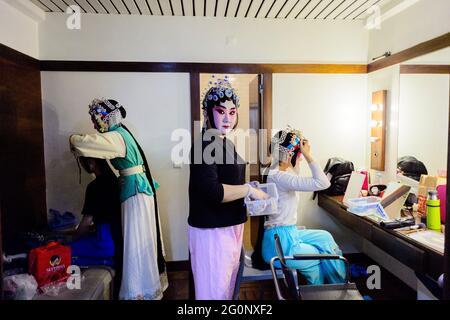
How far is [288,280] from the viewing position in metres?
1.08

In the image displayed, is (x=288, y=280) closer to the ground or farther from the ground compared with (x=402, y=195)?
closer to the ground

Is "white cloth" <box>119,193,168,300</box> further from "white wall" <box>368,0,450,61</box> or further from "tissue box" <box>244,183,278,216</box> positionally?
"white wall" <box>368,0,450,61</box>

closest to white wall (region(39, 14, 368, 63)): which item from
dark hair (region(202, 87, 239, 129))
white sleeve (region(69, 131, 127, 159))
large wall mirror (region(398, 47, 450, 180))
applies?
large wall mirror (region(398, 47, 450, 180))

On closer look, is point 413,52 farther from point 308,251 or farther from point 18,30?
point 18,30

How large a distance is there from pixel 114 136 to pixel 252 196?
811mm

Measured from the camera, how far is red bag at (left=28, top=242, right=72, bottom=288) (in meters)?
1.33

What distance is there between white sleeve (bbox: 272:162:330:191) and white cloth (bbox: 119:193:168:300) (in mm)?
754

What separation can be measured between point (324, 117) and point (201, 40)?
3.54ft

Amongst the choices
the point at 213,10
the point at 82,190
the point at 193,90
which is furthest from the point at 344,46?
the point at 82,190

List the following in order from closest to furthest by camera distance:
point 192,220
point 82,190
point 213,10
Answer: point 192,220
point 213,10
point 82,190

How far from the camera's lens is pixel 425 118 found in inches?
67.1

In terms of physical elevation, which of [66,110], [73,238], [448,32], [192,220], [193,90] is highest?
[448,32]

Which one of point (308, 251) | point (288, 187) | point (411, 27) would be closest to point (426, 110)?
point (411, 27)
